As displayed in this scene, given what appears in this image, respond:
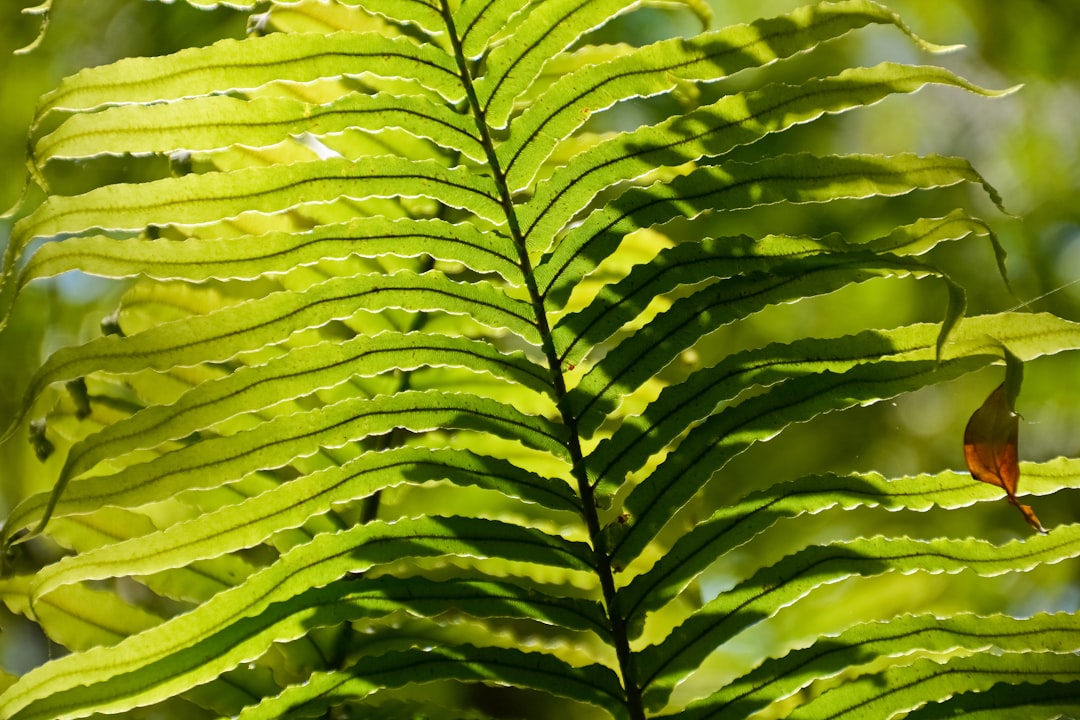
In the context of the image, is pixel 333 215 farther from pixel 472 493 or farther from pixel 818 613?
pixel 818 613

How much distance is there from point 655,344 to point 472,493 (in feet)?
1.54

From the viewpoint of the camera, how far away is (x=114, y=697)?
2.57ft

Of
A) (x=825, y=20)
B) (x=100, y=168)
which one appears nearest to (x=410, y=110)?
(x=825, y=20)

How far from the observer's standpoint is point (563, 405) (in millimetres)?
895

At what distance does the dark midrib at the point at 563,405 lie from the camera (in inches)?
34.2

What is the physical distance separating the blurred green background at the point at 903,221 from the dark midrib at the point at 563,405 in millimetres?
866

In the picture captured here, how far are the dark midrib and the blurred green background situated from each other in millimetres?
866

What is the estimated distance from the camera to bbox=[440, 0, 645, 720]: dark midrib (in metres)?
0.87

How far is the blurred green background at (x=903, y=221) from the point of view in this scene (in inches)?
75.2

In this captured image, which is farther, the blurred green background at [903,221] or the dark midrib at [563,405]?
the blurred green background at [903,221]

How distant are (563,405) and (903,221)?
4.99 feet

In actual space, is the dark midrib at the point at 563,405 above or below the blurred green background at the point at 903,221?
below

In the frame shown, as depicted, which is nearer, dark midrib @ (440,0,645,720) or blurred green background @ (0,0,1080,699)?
dark midrib @ (440,0,645,720)

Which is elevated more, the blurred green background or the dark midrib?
the blurred green background
